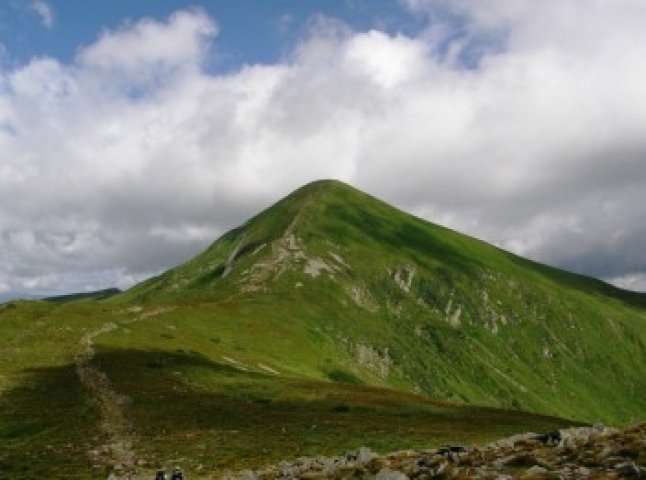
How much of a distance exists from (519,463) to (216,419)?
3004cm

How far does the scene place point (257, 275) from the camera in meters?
188

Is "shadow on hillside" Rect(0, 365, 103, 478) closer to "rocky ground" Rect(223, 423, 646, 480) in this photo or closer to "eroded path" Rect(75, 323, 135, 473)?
"eroded path" Rect(75, 323, 135, 473)

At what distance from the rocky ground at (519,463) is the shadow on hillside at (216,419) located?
38.6 ft

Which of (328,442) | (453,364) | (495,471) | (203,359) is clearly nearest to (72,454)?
(328,442)

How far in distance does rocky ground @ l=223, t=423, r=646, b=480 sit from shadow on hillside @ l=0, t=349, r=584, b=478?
11764 mm

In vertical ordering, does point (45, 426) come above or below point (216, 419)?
below

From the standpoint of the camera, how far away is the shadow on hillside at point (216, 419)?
3494 centimetres

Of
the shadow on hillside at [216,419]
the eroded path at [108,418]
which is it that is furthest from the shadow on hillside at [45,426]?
the eroded path at [108,418]

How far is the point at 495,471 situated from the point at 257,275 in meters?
173

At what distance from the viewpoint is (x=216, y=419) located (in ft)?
147

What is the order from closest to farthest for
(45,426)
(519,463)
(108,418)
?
(519,463), (45,426), (108,418)

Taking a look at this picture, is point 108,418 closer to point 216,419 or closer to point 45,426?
point 45,426

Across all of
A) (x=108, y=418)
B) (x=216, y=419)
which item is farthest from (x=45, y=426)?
(x=216, y=419)

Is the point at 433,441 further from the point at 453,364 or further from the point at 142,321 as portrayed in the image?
the point at 453,364
